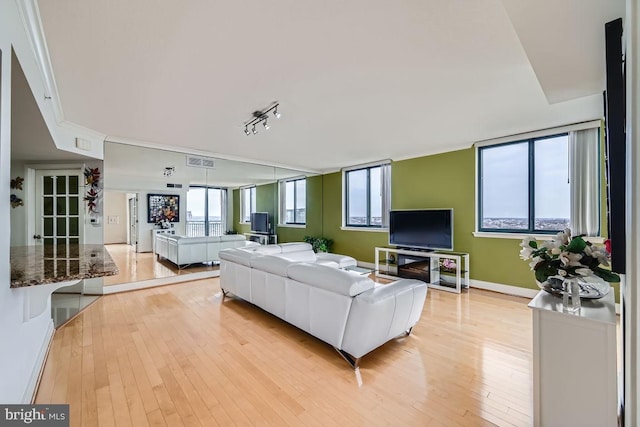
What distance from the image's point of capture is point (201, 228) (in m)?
→ 5.52

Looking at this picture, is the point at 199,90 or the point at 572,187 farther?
the point at 572,187

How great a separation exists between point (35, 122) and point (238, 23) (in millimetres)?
2100

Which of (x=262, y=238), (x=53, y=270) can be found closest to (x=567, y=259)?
(x=53, y=270)

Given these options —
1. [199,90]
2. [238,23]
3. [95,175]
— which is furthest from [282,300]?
[95,175]

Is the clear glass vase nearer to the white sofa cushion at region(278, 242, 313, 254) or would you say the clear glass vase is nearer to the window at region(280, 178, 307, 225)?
the white sofa cushion at region(278, 242, 313, 254)

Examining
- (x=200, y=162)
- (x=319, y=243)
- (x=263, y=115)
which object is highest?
(x=263, y=115)

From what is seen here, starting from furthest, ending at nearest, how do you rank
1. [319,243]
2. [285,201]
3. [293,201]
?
1. [293,201]
2. [285,201]
3. [319,243]

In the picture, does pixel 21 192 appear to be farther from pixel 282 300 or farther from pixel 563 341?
pixel 563 341

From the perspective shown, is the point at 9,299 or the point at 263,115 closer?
the point at 9,299

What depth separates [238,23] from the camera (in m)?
1.70

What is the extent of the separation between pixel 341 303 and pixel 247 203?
4.46m

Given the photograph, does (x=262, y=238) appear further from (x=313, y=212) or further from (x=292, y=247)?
(x=292, y=247)

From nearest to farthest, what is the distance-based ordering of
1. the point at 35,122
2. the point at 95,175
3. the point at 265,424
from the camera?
the point at 265,424 < the point at 35,122 < the point at 95,175

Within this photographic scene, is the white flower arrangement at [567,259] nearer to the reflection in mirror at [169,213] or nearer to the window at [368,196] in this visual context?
the window at [368,196]
